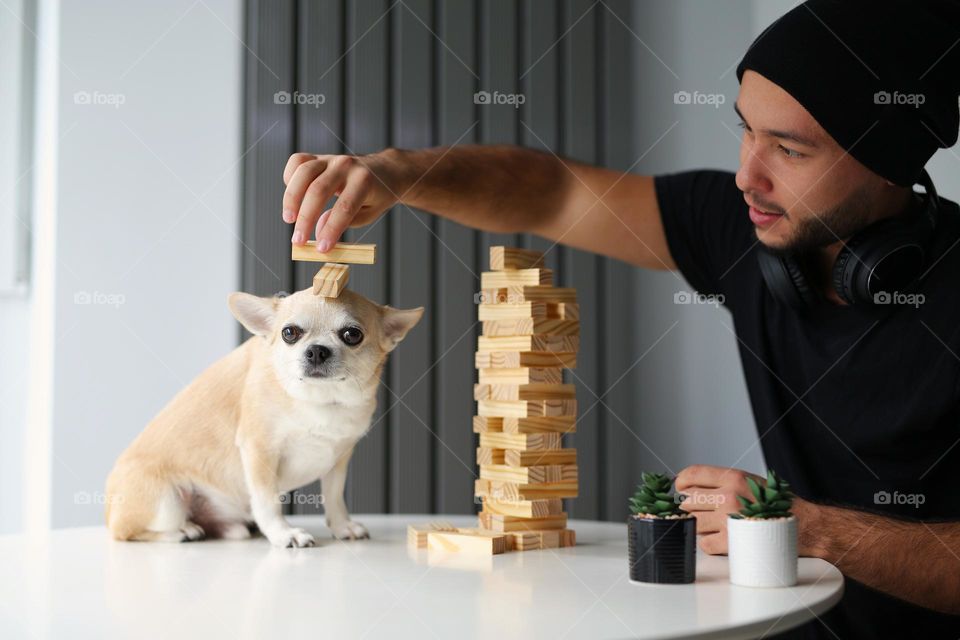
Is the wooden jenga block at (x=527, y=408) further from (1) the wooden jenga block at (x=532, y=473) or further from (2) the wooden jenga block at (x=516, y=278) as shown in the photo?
(2) the wooden jenga block at (x=516, y=278)

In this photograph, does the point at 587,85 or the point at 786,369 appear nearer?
the point at 786,369

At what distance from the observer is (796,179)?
5.14 feet

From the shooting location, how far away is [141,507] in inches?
52.3

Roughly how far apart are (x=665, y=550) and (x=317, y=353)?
0.53 meters

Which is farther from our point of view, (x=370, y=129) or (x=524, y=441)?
(x=370, y=129)

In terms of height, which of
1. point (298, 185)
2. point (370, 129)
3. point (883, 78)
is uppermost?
point (370, 129)

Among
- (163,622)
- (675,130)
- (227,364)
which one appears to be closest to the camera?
(163,622)

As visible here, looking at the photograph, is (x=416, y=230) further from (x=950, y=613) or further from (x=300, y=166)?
(x=950, y=613)

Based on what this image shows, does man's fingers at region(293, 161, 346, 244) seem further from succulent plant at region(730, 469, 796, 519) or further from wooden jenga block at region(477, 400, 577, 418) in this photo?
succulent plant at region(730, 469, 796, 519)

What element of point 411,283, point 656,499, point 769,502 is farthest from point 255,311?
point 411,283

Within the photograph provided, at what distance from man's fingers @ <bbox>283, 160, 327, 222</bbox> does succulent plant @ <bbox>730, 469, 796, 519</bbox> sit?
2.33 ft

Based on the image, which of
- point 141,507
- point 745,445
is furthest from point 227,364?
point 745,445

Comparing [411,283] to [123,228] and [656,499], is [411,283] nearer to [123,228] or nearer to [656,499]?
[123,228]

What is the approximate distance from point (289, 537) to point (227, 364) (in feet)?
1.00
